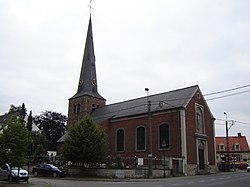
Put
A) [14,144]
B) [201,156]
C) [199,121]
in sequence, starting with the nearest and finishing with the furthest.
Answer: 1. [14,144]
2. [201,156]
3. [199,121]

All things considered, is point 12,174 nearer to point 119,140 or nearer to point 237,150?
point 119,140

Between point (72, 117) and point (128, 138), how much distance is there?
17299 mm

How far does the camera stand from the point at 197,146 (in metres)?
41.8

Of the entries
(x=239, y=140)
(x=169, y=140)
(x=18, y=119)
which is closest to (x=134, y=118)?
(x=169, y=140)

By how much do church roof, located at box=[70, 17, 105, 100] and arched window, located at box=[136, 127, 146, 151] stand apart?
15902 mm

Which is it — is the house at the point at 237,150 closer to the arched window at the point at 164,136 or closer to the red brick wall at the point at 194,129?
the red brick wall at the point at 194,129

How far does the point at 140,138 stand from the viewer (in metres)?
45.5

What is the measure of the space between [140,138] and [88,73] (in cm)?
1988

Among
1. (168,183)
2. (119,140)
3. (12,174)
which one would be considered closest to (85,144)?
(12,174)

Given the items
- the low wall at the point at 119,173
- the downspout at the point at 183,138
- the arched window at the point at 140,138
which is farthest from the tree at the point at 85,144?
the downspout at the point at 183,138

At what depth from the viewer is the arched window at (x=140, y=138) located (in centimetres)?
4472

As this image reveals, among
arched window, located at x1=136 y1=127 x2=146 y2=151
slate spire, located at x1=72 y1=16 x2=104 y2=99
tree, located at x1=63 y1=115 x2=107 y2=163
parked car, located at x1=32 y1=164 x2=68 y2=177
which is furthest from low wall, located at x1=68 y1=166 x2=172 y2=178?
slate spire, located at x1=72 y1=16 x2=104 y2=99

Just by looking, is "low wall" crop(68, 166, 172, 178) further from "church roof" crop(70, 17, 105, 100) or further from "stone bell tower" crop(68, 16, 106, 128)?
"church roof" crop(70, 17, 105, 100)

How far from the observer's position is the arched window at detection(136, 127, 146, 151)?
1761 inches
